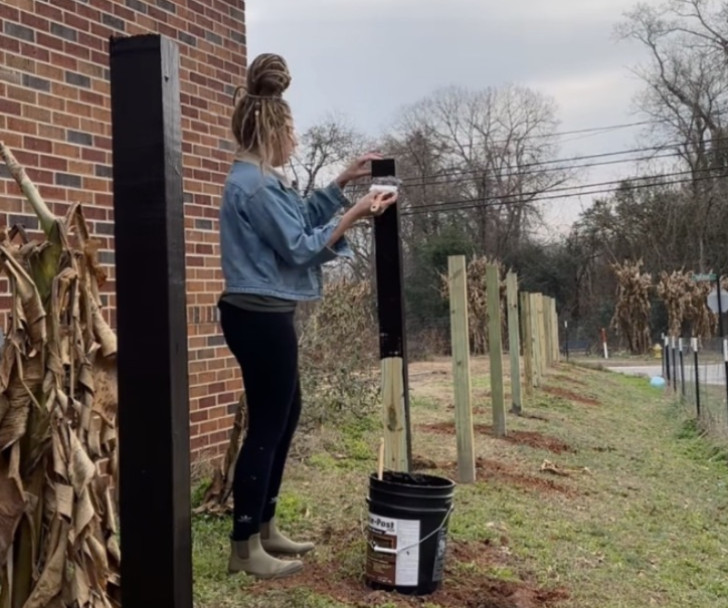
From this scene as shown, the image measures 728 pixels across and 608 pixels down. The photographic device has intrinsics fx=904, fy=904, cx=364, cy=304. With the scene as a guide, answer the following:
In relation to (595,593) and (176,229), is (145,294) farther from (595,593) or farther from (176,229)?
(595,593)

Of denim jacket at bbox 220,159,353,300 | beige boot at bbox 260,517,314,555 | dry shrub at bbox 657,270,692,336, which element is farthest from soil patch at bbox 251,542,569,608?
dry shrub at bbox 657,270,692,336

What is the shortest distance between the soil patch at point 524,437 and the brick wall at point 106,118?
130 inches

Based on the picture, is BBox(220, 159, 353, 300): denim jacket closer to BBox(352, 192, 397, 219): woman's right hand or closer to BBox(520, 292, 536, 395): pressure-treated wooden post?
BBox(352, 192, 397, 219): woman's right hand

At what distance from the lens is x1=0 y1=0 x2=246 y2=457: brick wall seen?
4125 millimetres

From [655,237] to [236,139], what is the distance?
37255 millimetres

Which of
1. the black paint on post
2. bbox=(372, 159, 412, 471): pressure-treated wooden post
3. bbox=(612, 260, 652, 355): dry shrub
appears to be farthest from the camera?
bbox=(612, 260, 652, 355): dry shrub

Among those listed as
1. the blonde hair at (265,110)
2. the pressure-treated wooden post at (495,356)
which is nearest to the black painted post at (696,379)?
the pressure-treated wooden post at (495,356)

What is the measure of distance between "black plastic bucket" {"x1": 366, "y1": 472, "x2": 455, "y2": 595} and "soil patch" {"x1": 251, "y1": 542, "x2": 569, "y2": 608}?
0.19 feet

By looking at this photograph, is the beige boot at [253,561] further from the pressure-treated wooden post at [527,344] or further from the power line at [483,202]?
the power line at [483,202]

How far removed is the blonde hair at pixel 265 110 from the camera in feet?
10.9

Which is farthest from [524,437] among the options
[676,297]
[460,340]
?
[676,297]

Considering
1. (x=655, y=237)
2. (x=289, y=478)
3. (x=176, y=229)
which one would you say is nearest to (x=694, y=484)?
(x=289, y=478)

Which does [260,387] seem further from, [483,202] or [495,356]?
[483,202]

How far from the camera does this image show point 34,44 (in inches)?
166
